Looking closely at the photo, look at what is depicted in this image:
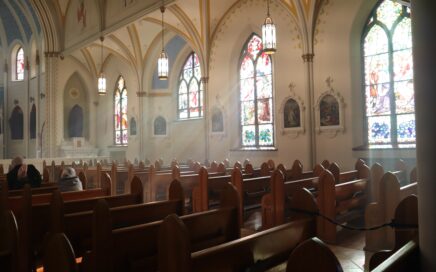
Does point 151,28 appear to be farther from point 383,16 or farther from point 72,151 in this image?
point 383,16

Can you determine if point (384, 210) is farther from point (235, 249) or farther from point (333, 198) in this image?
point (235, 249)

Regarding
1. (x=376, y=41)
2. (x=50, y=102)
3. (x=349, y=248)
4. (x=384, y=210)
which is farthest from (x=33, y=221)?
(x=50, y=102)

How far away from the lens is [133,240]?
8.88 feet

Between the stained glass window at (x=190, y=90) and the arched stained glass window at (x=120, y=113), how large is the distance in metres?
3.92

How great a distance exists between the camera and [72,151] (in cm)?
1781

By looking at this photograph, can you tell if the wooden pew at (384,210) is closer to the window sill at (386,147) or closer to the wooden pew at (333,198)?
the wooden pew at (333,198)

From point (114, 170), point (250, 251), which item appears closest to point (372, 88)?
point (114, 170)

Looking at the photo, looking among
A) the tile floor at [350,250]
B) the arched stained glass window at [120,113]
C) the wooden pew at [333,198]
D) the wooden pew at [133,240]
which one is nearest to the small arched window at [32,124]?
the arched stained glass window at [120,113]

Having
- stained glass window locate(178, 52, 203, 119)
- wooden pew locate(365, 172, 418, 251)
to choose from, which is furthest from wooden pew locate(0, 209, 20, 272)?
stained glass window locate(178, 52, 203, 119)

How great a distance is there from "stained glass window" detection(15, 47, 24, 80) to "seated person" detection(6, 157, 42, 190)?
17942 millimetres

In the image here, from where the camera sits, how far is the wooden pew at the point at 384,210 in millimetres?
4504

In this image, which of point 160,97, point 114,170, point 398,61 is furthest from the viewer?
point 160,97

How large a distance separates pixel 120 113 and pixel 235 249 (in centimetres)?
1839

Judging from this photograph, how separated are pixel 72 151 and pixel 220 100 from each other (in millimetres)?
8522
